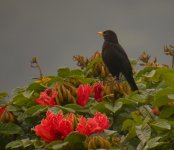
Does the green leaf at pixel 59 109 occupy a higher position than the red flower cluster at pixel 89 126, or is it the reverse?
the red flower cluster at pixel 89 126

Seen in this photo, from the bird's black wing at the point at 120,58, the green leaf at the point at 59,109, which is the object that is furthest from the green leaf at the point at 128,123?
the bird's black wing at the point at 120,58

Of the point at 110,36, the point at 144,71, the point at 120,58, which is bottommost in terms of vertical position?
the point at 120,58

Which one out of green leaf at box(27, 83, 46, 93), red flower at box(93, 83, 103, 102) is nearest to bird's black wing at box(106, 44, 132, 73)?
green leaf at box(27, 83, 46, 93)

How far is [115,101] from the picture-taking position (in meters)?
3.13

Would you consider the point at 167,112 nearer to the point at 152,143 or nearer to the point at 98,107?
the point at 98,107

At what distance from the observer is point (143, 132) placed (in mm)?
2486

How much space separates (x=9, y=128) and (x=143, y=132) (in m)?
1.03

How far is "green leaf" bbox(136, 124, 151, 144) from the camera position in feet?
7.98

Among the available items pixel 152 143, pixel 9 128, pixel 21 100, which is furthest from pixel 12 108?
pixel 152 143

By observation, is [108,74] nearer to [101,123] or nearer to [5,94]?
[5,94]

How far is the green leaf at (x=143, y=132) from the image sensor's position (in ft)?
7.98

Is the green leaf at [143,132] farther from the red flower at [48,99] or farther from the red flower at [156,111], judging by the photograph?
the red flower at [48,99]

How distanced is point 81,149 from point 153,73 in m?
1.30

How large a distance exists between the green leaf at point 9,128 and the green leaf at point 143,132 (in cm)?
96
